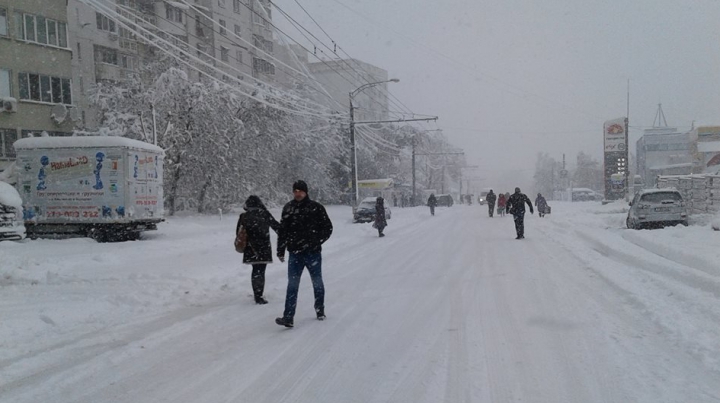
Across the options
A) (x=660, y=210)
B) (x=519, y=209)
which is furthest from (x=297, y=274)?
(x=660, y=210)

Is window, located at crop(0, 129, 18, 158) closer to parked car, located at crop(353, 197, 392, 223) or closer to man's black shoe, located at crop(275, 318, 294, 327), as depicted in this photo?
parked car, located at crop(353, 197, 392, 223)

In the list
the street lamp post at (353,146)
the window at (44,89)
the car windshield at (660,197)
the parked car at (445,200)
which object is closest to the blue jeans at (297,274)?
the car windshield at (660,197)

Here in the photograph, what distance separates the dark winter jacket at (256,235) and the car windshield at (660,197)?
52.3ft

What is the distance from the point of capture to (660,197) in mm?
18391

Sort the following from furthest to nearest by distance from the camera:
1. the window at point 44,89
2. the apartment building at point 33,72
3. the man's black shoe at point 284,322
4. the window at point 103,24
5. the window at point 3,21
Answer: the window at point 103,24, the window at point 44,89, the apartment building at point 33,72, the window at point 3,21, the man's black shoe at point 284,322

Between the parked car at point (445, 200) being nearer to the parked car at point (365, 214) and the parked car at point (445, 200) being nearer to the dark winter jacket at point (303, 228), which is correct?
the parked car at point (365, 214)

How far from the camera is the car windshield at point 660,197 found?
18.3 m

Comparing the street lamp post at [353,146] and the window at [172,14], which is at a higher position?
the window at [172,14]

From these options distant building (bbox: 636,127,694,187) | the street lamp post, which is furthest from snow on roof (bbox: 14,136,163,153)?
distant building (bbox: 636,127,694,187)

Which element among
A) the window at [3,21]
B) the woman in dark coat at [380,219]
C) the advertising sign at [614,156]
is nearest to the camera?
the woman in dark coat at [380,219]

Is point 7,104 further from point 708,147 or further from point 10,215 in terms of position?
point 708,147

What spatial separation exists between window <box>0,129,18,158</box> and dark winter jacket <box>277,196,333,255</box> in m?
26.4

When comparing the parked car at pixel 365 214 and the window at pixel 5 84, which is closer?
the window at pixel 5 84

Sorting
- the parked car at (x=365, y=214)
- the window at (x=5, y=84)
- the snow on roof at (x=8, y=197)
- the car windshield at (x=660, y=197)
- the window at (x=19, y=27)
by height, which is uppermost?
the window at (x=19, y=27)
